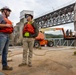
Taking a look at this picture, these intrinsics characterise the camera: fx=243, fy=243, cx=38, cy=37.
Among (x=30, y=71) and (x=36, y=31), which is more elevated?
(x=36, y=31)

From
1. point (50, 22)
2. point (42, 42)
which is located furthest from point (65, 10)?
point (42, 42)

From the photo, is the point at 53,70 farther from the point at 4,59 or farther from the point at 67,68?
the point at 4,59

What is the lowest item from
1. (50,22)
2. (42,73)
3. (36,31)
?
(42,73)

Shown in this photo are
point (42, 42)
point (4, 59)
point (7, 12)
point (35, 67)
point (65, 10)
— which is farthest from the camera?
point (65, 10)

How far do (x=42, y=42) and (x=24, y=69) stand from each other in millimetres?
15782

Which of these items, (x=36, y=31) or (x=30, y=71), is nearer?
(x=30, y=71)

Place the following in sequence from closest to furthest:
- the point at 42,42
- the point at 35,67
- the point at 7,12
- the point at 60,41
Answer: the point at 7,12, the point at 35,67, the point at 42,42, the point at 60,41

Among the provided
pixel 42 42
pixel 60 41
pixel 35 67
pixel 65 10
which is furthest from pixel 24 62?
pixel 65 10

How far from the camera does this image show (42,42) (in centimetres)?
2280

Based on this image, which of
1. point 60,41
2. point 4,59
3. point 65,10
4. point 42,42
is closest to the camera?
point 4,59

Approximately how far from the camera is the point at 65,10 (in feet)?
142

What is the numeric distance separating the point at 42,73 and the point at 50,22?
44.9m

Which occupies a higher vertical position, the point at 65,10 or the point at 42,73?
the point at 65,10

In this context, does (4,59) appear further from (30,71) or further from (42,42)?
(42,42)
